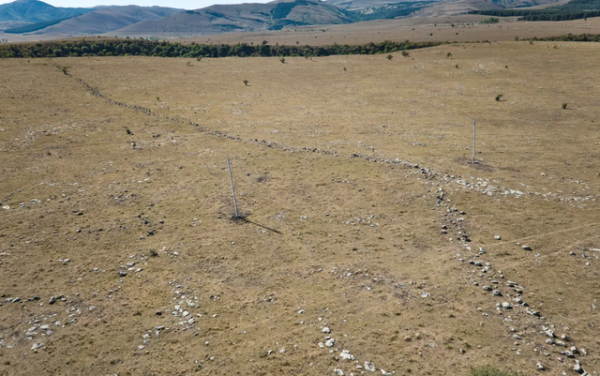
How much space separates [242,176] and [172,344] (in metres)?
11.9

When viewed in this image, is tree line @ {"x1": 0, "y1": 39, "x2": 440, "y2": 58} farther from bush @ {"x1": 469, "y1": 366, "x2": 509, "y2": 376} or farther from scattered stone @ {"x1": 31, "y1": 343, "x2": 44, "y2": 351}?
scattered stone @ {"x1": 31, "y1": 343, "x2": 44, "y2": 351}

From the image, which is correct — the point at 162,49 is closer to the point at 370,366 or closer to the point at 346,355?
the point at 346,355

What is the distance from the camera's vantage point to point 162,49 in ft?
301

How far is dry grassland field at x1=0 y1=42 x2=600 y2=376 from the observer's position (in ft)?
32.3

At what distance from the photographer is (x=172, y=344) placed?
1004 centimetres

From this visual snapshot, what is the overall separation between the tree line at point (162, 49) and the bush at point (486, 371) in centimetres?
8306

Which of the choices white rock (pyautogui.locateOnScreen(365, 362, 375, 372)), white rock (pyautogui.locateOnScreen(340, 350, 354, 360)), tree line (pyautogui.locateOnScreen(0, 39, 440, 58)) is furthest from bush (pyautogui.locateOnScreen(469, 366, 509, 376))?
tree line (pyautogui.locateOnScreen(0, 39, 440, 58))

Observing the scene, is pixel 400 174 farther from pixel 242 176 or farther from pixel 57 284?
pixel 57 284

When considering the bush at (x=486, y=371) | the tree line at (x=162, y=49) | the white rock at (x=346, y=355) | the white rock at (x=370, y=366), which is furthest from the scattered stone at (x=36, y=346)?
the tree line at (x=162, y=49)

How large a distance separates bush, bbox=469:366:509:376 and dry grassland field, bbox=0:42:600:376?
0.28m

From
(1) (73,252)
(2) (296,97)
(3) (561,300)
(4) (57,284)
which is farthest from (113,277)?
(2) (296,97)

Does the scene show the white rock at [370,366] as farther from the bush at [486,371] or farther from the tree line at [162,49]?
the tree line at [162,49]

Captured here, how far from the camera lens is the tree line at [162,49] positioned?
260 feet

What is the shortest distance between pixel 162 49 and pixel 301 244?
307 feet
